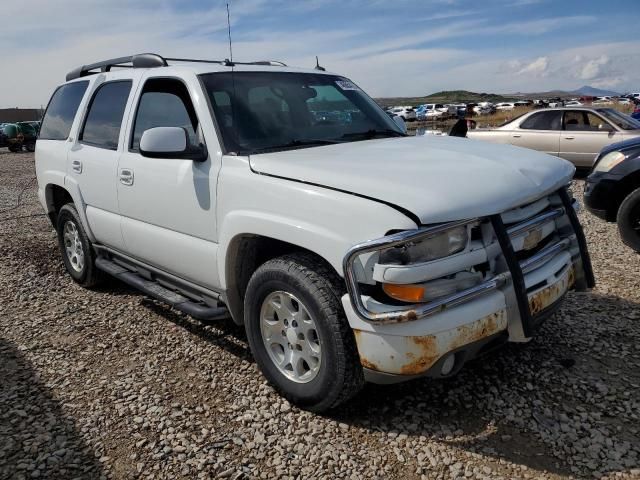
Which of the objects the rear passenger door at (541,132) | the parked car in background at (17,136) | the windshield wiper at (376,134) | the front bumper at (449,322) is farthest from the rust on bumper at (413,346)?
the parked car in background at (17,136)

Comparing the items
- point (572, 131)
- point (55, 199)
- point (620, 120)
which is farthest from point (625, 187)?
point (55, 199)

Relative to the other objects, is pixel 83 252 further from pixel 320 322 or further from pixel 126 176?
pixel 320 322

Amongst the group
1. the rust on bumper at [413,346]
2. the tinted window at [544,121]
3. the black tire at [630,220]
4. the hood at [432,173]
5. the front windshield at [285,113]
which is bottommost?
the black tire at [630,220]

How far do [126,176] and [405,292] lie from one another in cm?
251

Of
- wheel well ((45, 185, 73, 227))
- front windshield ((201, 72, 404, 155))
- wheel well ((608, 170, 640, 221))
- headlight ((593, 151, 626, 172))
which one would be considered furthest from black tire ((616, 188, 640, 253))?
wheel well ((45, 185, 73, 227))

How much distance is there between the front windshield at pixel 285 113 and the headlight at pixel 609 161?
314cm

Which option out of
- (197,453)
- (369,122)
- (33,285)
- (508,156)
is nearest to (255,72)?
(369,122)

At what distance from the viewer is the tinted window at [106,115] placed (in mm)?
4238

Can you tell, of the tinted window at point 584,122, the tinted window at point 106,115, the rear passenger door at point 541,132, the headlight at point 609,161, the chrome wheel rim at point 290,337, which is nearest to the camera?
the chrome wheel rim at point 290,337

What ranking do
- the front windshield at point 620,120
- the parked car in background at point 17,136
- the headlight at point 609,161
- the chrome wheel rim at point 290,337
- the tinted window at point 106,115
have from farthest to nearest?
the parked car in background at point 17,136 → the front windshield at point 620,120 → the headlight at point 609,161 → the tinted window at point 106,115 → the chrome wheel rim at point 290,337

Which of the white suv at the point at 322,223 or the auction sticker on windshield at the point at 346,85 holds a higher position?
the auction sticker on windshield at the point at 346,85

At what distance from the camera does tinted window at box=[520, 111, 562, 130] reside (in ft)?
35.9

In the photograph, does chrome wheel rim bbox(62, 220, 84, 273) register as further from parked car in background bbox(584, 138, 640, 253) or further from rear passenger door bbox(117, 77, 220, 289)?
parked car in background bbox(584, 138, 640, 253)

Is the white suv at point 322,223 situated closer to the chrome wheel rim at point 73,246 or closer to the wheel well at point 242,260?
the wheel well at point 242,260
